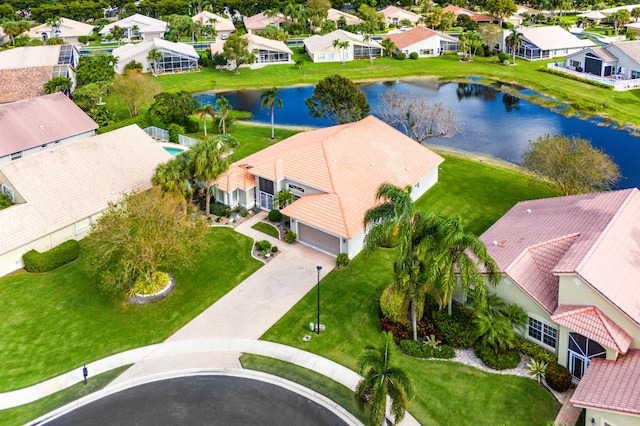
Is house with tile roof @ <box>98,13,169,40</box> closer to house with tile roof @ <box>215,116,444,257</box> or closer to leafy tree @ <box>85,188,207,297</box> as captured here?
house with tile roof @ <box>215,116,444,257</box>

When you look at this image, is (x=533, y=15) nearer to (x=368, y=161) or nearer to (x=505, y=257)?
(x=368, y=161)

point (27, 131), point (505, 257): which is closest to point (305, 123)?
point (27, 131)

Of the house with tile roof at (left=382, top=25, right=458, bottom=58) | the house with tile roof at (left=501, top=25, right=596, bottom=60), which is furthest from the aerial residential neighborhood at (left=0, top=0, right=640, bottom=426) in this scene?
the house with tile roof at (left=382, top=25, right=458, bottom=58)

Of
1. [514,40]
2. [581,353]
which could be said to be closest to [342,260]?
[581,353]

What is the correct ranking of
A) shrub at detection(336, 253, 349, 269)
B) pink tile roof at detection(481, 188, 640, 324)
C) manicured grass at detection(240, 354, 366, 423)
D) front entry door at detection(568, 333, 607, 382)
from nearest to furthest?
front entry door at detection(568, 333, 607, 382) < manicured grass at detection(240, 354, 366, 423) < pink tile roof at detection(481, 188, 640, 324) < shrub at detection(336, 253, 349, 269)

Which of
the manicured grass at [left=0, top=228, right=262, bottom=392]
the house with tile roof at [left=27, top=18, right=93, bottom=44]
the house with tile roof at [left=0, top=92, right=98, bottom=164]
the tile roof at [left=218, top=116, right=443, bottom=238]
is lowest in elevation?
the manicured grass at [left=0, top=228, right=262, bottom=392]

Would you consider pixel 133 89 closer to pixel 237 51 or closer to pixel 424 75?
pixel 237 51

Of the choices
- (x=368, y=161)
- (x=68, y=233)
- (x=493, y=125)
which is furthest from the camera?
(x=493, y=125)
